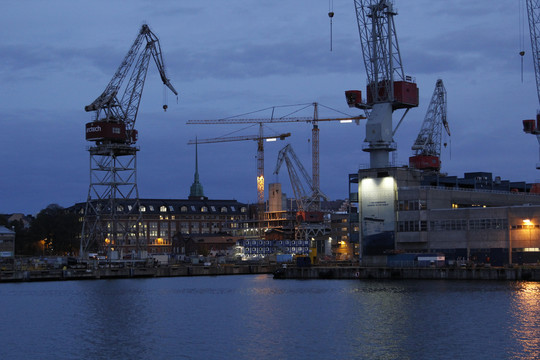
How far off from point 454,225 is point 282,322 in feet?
186

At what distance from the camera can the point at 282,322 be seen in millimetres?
73688

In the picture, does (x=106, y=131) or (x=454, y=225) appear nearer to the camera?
(x=454, y=225)

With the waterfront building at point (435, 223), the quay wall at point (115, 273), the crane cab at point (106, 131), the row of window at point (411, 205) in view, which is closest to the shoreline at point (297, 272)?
the quay wall at point (115, 273)

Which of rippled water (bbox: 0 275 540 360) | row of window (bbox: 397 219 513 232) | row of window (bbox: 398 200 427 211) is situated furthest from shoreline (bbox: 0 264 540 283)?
row of window (bbox: 398 200 427 211)

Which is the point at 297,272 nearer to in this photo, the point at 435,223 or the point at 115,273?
the point at 435,223

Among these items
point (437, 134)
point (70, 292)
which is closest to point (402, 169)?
point (70, 292)

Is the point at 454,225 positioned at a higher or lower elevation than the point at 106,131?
lower

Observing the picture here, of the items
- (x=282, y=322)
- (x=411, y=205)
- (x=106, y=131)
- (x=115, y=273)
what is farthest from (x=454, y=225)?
(x=106, y=131)

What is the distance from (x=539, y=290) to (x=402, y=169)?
1426 inches

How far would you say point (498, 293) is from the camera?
311ft

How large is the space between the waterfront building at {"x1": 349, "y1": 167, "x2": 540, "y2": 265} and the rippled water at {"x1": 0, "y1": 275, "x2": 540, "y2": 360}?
32.5ft

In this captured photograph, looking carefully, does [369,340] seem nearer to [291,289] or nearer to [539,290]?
[539,290]

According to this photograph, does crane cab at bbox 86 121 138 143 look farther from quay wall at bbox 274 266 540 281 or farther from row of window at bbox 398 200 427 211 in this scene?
row of window at bbox 398 200 427 211

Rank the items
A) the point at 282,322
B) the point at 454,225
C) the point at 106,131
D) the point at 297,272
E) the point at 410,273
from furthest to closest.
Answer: the point at 106,131 < the point at 297,272 < the point at 454,225 < the point at 410,273 < the point at 282,322
